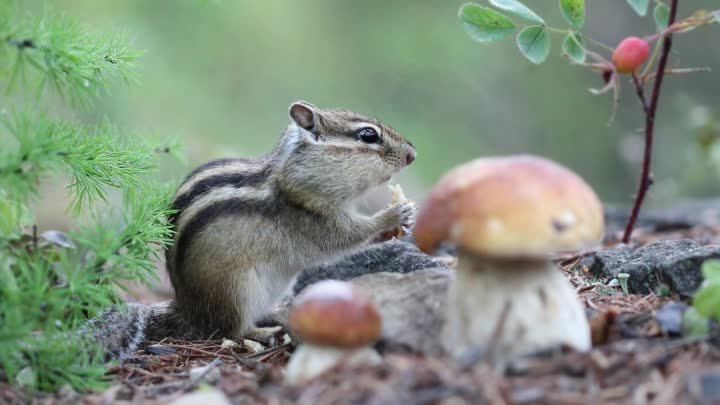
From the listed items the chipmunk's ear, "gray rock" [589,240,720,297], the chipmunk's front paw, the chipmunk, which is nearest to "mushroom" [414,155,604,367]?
"gray rock" [589,240,720,297]

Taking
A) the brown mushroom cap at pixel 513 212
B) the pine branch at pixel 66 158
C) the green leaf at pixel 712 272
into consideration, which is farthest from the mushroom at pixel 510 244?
the pine branch at pixel 66 158

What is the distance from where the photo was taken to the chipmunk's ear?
181 inches

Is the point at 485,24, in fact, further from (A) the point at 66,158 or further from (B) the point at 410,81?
(B) the point at 410,81

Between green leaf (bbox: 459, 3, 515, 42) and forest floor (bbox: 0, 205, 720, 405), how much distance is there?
4.74ft

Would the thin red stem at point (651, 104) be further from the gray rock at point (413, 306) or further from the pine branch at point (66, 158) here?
Answer: the pine branch at point (66, 158)

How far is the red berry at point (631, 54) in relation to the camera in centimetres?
362

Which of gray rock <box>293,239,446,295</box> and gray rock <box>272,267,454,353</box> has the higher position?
gray rock <box>272,267,454,353</box>

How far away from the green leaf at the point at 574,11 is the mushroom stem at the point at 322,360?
211cm

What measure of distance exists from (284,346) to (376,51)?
11.9 meters

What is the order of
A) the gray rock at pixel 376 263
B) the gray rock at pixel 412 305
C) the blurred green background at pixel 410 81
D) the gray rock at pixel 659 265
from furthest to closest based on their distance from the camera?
the blurred green background at pixel 410 81, the gray rock at pixel 376 263, the gray rock at pixel 659 265, the gray rock at pixel 412 305

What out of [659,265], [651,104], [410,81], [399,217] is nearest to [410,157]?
[399,217]

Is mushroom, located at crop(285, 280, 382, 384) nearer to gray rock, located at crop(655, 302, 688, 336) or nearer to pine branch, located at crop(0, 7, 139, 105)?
gray rock, located at crop(655, 302, 688, 336)

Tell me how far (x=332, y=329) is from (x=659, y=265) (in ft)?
5.46

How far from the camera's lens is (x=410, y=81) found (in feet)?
49.7
